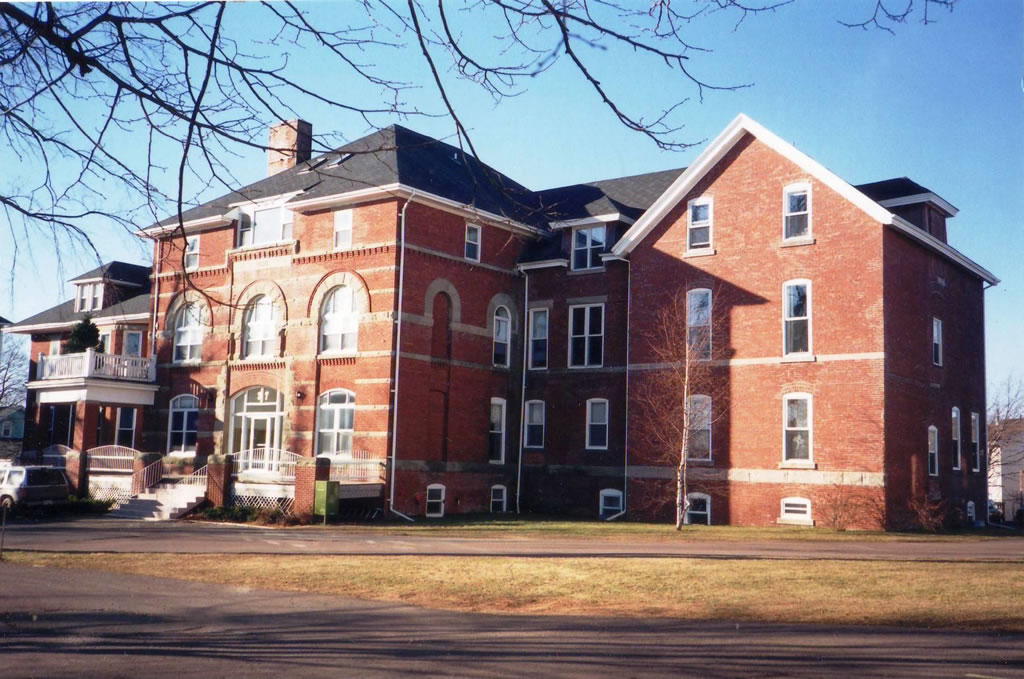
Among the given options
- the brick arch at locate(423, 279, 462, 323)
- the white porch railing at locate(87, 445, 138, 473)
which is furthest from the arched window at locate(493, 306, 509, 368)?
the white porch railing at locate(87, 445, 138, 473)

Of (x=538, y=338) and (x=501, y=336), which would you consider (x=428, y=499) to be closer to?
(x=501, y=336)

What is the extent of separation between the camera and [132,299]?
46.4 metres

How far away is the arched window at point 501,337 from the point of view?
3678cm

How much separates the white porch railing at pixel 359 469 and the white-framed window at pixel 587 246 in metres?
10.7

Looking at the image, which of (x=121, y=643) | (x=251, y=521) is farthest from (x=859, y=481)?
(x=121, y=643)

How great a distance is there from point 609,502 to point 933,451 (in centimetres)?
1083

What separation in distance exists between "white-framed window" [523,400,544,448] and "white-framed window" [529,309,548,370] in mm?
1419

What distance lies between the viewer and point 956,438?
33.7 metres

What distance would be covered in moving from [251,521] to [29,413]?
2391 centimetres

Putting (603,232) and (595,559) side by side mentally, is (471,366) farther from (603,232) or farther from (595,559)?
(595,559)

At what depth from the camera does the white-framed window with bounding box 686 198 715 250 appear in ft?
106

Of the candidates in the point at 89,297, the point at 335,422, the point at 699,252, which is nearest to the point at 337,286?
the point at 335,422

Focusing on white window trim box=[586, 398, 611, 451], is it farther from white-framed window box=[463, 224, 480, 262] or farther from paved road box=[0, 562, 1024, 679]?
paved road box=[0, 562, 1024, 679]

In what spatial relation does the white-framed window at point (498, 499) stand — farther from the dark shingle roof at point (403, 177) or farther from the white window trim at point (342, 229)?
the white window trim at point (342, 229)
